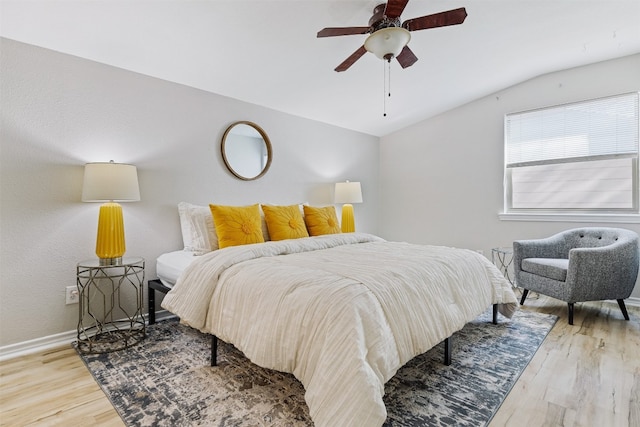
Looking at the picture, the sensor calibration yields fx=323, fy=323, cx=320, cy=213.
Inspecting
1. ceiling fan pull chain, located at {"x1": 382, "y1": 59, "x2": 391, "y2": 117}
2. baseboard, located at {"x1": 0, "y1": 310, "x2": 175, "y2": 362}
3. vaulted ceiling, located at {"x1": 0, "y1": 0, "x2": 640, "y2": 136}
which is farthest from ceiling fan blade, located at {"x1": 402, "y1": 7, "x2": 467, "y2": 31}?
baseboard, located at {"x1": 0, "y1": 310, "x2": 175, "y2": 362}

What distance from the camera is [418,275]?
1822 mm

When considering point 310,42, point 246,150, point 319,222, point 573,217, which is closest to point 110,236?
point 246,150

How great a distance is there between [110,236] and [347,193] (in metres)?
2.71

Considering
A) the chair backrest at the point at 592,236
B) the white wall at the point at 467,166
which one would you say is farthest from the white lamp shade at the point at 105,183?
the chair backrest at the point at 592,236

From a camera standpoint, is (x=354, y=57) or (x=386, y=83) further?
(x=386, y=83)

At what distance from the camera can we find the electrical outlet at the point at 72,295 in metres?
2.44

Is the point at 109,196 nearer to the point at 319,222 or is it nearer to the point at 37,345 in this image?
the point at 37,345

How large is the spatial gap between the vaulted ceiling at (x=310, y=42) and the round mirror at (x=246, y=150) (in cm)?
33

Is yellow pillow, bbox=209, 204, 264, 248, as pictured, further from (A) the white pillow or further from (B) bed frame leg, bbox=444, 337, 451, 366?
(B) bed frame leg, bbox=444, 337, 451, 366

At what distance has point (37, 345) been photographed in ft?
7.51

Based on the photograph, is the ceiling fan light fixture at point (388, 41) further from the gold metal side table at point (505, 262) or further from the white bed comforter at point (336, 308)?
the gold metal side table at point (505, 262)

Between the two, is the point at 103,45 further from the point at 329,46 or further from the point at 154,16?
the point at 329,46

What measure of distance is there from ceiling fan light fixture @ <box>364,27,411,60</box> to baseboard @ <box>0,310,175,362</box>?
2.98 m

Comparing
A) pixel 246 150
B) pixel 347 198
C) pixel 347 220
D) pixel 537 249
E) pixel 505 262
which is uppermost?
pixel 246 150
